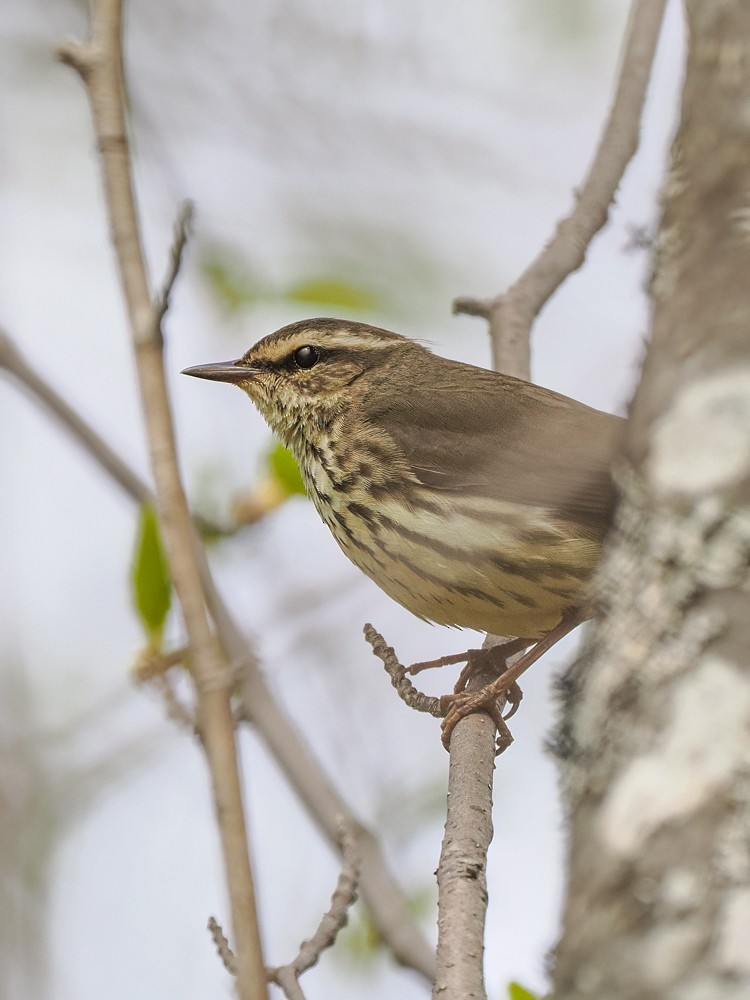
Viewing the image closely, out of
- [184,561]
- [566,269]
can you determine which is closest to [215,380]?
[566,269]

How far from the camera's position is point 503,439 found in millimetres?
4695

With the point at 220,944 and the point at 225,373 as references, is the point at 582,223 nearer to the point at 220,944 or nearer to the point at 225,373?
the point at 225,373

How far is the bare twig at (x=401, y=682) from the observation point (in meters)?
3.69

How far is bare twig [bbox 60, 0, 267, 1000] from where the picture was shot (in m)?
1.90

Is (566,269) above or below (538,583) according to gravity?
above

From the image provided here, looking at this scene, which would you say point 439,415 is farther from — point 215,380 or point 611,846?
point 611,846

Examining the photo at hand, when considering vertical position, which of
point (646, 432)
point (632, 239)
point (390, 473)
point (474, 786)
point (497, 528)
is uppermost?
point (390, 473)

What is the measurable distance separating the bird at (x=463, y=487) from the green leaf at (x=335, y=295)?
35 cm

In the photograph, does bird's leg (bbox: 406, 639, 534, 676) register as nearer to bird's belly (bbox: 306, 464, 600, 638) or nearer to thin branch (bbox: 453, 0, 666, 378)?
bird's belly (bbox: 306, 464, 600, 638)

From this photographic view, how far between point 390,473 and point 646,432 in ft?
10.9

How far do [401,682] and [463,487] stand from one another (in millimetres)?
1106

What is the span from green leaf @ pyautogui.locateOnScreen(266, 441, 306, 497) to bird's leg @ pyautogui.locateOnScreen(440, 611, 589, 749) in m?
1.18

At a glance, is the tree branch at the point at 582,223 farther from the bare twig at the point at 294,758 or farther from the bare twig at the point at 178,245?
the bare twig at the point at 178,245

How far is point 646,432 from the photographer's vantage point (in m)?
1.51
